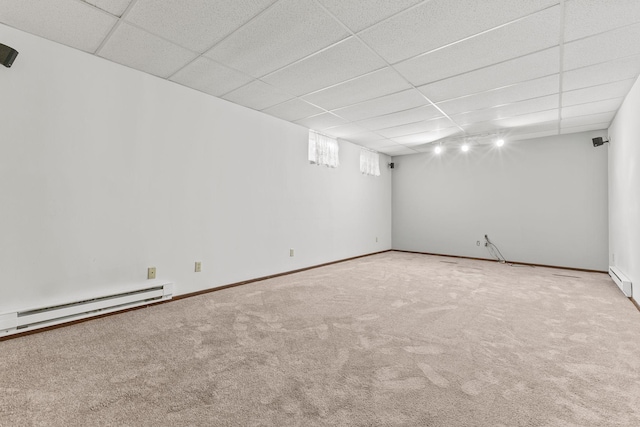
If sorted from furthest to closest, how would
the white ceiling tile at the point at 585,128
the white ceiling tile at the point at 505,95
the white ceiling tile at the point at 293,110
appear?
the white ceiling tile at the point at 585,128
the white ceiling tile at the point at 293,110
the white ceiling tile at the point at 505,95

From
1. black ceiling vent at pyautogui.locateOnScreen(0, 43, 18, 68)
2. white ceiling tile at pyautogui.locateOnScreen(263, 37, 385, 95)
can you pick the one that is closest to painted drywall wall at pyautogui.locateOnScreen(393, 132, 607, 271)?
white ceiling tile at pyautogui.locateOnScreen(263, 37, 385, 95)

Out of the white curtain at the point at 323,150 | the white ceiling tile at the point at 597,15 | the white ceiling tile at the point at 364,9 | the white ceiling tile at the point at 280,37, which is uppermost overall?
the white ceiling tile at the point at 280,37

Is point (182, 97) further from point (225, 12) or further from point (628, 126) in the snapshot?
point (628, 126)

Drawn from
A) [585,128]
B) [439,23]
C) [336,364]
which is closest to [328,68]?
[439,23]

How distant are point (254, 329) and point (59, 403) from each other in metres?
1.24

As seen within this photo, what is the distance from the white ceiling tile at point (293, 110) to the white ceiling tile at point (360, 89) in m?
0.17

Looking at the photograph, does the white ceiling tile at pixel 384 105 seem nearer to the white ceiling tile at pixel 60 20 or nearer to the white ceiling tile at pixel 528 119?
the white ceiling tile at pixel 528 119

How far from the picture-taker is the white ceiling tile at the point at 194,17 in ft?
6.64

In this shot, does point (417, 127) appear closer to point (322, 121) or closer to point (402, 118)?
point (402, 118)

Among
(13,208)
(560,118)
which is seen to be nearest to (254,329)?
(13,208)

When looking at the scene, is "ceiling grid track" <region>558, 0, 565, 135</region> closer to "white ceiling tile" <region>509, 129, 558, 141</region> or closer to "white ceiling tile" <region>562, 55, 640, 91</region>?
"white ceiling tile" <region>562, 55, 640, 91</region>

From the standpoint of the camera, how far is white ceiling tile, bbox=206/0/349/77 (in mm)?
2098

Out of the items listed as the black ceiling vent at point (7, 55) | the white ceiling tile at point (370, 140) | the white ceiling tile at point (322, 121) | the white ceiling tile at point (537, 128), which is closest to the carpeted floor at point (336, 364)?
the black ceiling vent at point (7, 55)

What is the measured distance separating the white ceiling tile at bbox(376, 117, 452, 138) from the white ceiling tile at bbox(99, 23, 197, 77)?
11.1ft
